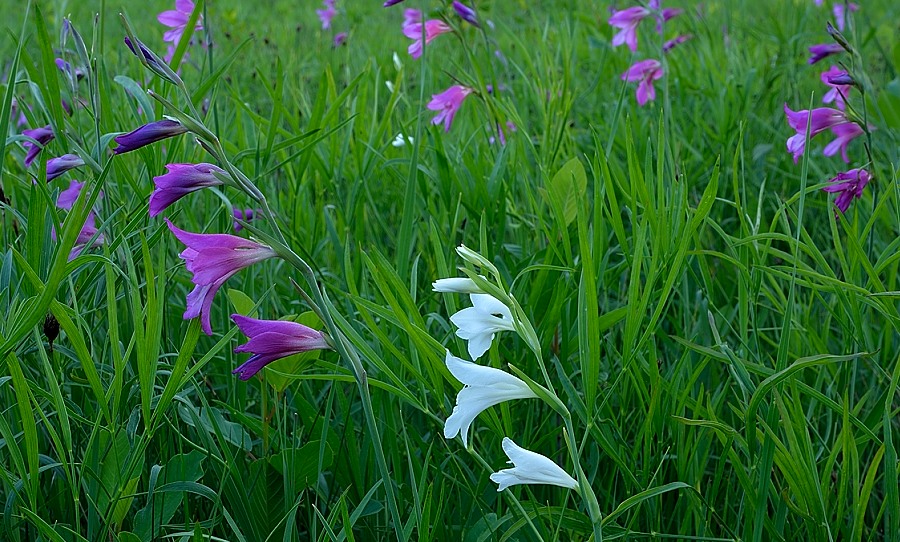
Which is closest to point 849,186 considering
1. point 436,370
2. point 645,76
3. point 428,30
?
point 436,370

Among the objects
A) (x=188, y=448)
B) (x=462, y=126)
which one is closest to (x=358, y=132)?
(x=462, y=126)

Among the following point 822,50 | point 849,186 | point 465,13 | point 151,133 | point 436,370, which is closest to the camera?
point 151,133

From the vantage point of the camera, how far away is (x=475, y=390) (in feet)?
2.66

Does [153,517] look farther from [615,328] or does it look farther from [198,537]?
[615,328]

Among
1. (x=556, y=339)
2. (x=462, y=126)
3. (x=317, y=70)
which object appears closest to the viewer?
(x=556, y=339)

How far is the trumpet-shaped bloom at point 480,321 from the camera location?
0.83 metres

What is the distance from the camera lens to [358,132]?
2.22 m

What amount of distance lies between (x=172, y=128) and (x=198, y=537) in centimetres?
41

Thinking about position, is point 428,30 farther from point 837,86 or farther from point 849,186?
point 849,186

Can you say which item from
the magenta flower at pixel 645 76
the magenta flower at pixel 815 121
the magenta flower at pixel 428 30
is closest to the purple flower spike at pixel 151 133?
the magenta flower at pixel 815 121

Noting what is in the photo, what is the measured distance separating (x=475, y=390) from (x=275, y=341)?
213 mm

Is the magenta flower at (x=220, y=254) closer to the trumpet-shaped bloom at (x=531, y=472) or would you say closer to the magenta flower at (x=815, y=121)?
the trumpet-shaped bloom at (x=531, y=472)

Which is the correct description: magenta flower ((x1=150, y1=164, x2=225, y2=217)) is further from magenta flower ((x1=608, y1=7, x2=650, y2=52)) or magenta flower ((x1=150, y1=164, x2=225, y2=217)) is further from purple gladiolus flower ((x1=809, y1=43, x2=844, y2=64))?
magenta flower ((x1=608, y1=7, x2=650, y2=52))

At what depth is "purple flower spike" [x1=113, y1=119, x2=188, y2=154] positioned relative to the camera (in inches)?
36.0
